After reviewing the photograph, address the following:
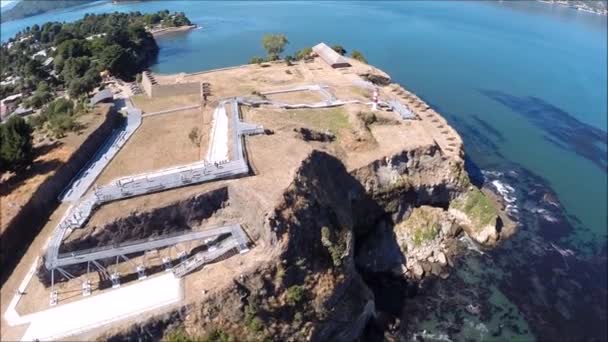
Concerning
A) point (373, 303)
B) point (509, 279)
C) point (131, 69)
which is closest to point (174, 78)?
point (131, 69)

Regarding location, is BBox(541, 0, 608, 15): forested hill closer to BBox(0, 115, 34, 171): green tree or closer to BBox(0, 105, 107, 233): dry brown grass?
BBox(0, 105, 107, 233): dry brown grass

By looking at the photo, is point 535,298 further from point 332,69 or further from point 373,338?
point 332,69

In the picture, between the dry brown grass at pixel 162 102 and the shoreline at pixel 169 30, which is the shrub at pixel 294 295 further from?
the shoreline at pixel 169 30

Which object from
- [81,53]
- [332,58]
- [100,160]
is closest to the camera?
[100,160]

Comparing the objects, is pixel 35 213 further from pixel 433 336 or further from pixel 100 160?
pixel 433 336

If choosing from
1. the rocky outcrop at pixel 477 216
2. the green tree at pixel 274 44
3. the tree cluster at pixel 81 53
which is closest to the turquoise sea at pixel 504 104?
the rocky outcrop at pixel 477 216

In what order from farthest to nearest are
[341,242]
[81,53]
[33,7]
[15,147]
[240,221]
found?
[33,7]
[81,53]
[341,242]
[240,221]
[15,147]

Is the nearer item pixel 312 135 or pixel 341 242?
pixel 341 242

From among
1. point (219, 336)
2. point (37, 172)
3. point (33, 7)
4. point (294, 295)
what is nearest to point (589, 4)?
point (294, 295)
